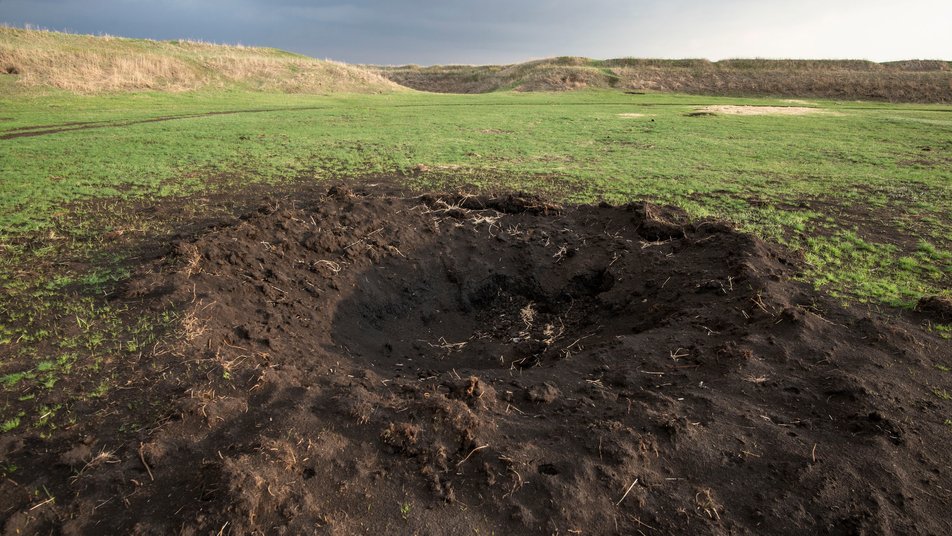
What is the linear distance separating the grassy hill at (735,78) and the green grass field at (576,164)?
2390 centimetres

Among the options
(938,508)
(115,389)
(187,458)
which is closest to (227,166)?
(115,389)

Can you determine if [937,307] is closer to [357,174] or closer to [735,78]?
[357,174]

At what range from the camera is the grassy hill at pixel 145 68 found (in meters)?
25.7

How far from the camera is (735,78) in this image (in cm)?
4800

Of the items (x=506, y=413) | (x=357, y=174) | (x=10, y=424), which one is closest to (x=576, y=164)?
(x=357, y=174)

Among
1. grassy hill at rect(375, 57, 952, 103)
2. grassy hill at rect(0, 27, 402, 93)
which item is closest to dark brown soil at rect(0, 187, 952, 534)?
grassy hill at rect(0, 27, 402, 93)

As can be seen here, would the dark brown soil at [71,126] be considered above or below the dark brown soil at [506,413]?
above

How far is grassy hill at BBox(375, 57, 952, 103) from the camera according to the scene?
41375 mm

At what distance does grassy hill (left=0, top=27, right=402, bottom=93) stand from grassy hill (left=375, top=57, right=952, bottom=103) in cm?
1707

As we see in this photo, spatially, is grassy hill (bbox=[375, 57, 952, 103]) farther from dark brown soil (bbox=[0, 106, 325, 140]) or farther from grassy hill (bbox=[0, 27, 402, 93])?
dark brown soil (bbox=[0, 106, 325, 140])

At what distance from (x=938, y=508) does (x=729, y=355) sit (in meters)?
1.53

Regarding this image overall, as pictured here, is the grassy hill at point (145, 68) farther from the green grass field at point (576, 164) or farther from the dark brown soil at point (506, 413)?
the dark brown soil at point (506, 413)

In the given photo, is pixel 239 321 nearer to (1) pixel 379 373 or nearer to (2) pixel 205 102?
(1) pixel 379 373

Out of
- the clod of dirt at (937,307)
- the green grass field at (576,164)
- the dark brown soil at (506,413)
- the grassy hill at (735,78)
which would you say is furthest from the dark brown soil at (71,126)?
the grassy hill at (735,78)
